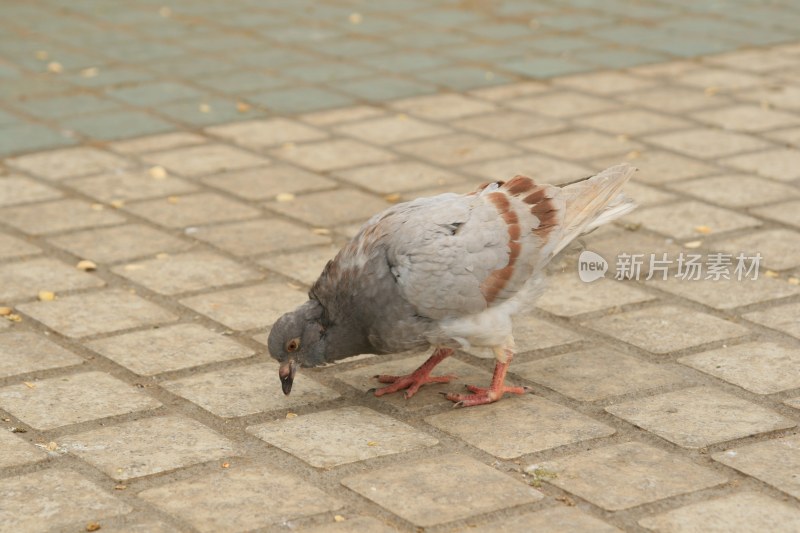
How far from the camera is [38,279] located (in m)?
6.42

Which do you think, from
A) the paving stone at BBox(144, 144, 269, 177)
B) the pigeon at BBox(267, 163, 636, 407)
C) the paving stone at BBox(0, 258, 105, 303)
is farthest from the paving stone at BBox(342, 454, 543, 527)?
the paving stone at BBox(144, 144, 269, 177)

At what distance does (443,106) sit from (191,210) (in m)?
2.58

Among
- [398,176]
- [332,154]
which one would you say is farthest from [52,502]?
[332,154]

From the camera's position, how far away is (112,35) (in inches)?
433

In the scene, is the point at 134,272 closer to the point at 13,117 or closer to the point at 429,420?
the point at 429,420

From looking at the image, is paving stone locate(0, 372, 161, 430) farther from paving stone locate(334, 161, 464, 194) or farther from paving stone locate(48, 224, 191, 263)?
paving stone locate(334, 161, 464, 194)

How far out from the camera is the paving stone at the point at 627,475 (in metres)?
4.45

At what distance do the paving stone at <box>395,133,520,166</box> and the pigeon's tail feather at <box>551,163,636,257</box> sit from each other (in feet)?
9.14

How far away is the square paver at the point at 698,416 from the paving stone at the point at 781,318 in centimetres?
77

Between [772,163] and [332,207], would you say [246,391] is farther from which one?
[772,163]

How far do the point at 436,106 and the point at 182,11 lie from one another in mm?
3687

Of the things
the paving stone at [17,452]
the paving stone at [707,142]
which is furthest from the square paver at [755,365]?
the paving stone at [707,142]

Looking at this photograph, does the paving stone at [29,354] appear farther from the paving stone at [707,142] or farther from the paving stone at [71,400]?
the paving stone at [707,142]

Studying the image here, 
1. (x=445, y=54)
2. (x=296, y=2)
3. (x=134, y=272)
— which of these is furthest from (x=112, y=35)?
(x=134, y=272)
